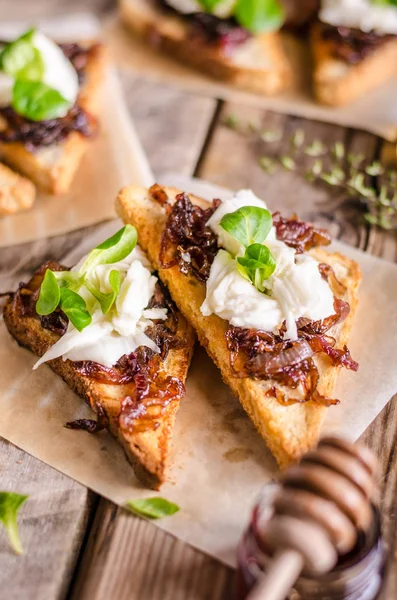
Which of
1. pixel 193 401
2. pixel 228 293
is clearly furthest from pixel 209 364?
pixel 228 293

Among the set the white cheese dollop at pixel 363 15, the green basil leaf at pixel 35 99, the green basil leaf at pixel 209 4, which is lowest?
the green basil leaf at pixel 35 99

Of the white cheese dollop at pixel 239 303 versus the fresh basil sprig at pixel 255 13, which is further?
the fresh basil sprig at pixel 255 13

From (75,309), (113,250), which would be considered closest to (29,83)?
(113,250)

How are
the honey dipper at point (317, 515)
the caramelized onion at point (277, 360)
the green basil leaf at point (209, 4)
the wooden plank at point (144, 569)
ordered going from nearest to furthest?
1. the honey dipper at point (317, 515)
2. the wooden plank at point (144, 569)
3. the caramelized onion at point (277, 360)
4. the green basil leaf at point (209, 4)

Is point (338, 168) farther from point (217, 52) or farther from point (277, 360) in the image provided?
point (277, 360)

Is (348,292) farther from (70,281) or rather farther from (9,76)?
(9,76)

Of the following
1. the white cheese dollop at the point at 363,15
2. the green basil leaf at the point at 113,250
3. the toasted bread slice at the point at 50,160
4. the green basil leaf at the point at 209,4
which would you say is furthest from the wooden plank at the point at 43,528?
the white cheese dollop at the point at 363,15

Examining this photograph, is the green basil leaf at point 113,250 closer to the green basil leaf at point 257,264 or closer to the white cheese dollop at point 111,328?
the white cheese dollop at point 111,328
